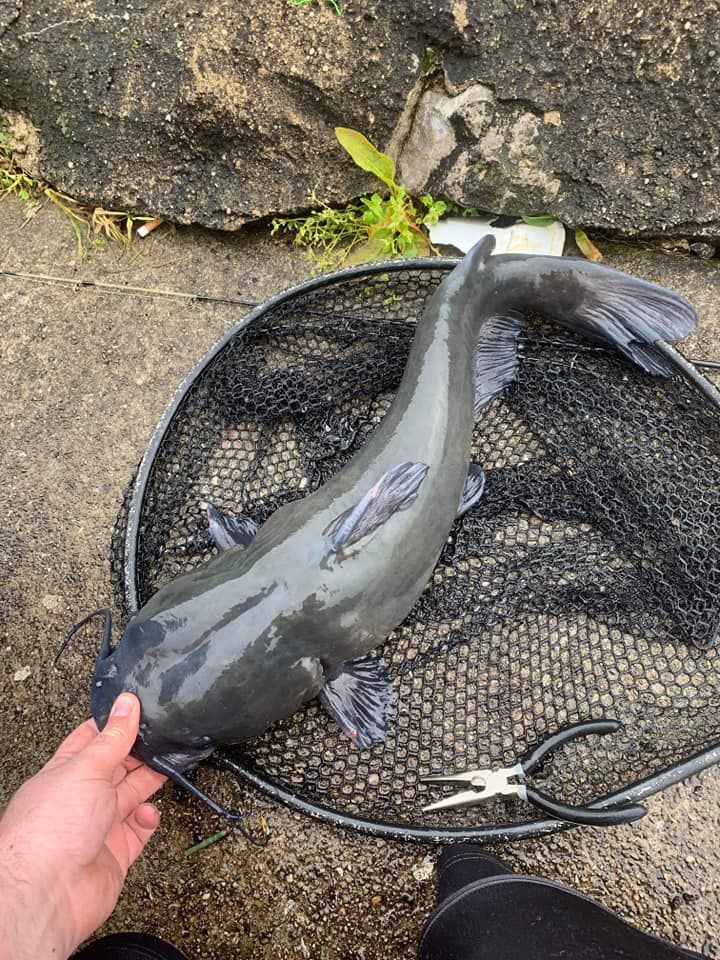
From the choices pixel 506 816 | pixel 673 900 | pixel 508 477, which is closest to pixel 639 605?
pixel 508 477

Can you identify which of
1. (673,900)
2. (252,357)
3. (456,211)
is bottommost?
(673,900)

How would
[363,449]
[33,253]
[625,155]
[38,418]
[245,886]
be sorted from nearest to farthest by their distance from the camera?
[363,449]
[245,886]
[625,155]
[38,418]
[33,253]

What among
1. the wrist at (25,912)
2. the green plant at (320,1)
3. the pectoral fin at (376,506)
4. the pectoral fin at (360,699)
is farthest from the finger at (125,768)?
the green plant at (320,1)

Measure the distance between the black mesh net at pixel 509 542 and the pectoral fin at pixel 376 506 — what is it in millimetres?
473

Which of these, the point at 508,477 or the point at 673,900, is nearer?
the point at 673,900

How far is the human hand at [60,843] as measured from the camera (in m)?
1.59

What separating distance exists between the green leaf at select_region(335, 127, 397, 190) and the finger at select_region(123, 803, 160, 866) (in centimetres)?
224

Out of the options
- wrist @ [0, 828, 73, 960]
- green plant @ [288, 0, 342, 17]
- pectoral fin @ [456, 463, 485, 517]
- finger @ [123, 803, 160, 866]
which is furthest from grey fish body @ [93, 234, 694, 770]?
green plant @ [288, 0, 342, 17]

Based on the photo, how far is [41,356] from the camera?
106 inches

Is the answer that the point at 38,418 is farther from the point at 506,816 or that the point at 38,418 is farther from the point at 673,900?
the point at 673,900

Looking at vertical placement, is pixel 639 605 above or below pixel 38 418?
below

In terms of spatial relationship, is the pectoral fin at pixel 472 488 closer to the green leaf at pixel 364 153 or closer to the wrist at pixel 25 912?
the green leaf at pixel 364 153

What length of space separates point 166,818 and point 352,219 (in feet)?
7.32

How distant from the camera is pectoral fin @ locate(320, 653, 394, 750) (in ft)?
6.80
